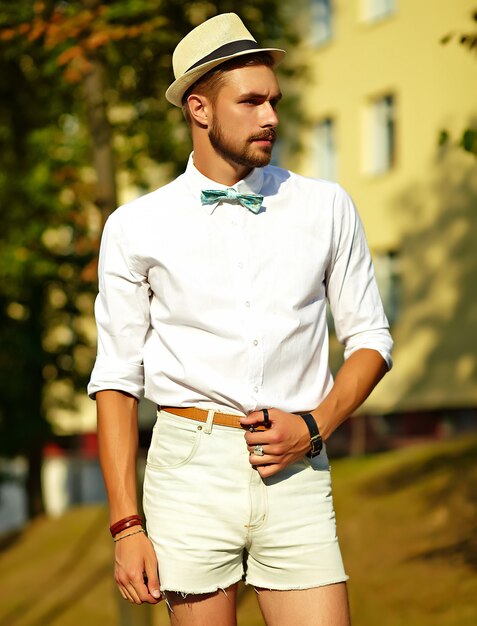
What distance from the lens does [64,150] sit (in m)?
23.0

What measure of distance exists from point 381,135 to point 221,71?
23.1 metres

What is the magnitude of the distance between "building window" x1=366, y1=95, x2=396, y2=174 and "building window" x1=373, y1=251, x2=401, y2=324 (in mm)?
1805

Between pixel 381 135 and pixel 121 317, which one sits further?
pixel 381 135

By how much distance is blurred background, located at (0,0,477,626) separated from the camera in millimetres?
10680

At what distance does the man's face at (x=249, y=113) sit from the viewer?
3680mm

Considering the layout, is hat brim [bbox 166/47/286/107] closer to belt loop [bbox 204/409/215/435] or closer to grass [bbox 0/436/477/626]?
belt loop [bbox 204/409/215/435]

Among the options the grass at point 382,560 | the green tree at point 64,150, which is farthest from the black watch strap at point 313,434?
the grass at point 382,560

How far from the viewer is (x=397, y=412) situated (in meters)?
25.9

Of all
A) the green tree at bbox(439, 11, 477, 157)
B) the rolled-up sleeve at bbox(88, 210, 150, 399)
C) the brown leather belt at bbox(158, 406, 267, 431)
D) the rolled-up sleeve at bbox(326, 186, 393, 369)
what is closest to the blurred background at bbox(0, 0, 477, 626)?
the green tree at bbox(439, 11, 477, 157)

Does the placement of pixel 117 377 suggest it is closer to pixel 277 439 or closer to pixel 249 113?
pixel 277 439

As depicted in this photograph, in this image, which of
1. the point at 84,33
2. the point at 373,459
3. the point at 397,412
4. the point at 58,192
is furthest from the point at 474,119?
the point at 84,33

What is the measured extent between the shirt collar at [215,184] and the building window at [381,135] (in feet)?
73.7

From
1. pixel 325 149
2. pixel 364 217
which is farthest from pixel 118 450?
pixel 325 149

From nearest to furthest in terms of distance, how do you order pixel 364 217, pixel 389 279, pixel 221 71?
pixel 221 71 < pixel 389 279 < pixel 364 217
